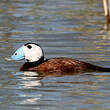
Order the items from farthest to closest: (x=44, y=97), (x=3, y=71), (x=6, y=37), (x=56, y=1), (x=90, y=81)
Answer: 1. (x=56, y=1)
2. (x=6, y=37)
3. (x=3, y=71)
4. (x=90, y=81)
5. (x=44, y=97)

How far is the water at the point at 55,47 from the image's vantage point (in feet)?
29.8

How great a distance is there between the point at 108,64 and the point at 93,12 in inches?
359

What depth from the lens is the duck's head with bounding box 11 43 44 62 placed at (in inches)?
458

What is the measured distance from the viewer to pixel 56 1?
80.8 feet

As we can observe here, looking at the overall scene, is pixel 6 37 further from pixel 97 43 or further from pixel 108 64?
pixel 108 64

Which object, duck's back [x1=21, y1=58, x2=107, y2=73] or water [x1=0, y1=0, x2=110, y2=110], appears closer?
water [x1=0, y1=0, x2=110, y2=110]

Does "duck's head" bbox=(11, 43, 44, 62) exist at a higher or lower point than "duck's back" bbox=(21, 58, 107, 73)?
higher

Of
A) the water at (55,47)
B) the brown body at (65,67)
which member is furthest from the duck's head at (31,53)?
the water at (55,47)

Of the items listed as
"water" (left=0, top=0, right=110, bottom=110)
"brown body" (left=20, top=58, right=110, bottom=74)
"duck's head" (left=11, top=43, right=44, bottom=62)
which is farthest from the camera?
"duck's head" (left=11, top=43, right=44, bottom=62)

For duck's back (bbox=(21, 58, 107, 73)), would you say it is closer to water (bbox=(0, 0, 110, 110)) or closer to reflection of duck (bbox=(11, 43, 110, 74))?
reflection of duck (bbox=(11, 43, 110, 74))

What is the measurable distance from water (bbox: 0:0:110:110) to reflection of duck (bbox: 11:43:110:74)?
0.26 m

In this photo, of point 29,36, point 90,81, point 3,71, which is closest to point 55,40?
point 29,36

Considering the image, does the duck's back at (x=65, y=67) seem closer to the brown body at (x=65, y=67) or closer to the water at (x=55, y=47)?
the brown body at (x=65, y=67)

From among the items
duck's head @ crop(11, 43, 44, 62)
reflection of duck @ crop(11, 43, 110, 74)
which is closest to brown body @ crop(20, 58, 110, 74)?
reflection of duck @ crop(11, 43, 110, 74)
